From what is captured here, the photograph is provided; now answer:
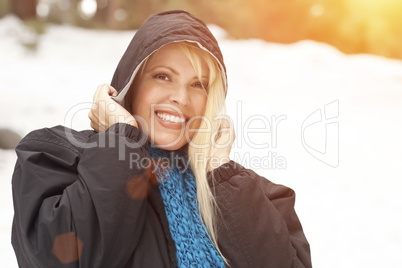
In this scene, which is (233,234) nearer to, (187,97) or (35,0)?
(187,97)

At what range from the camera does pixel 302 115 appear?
395 centimetres

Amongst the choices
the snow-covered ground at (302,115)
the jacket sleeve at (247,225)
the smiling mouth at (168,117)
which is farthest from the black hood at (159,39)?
the snow-covered ground at (302,115)

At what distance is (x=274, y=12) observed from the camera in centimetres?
464

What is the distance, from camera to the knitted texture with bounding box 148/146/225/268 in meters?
1.25

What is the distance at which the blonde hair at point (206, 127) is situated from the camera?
1.33m

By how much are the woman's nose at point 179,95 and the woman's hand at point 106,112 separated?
182 millimetres

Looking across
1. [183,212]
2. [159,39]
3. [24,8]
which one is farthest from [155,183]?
[24,8]

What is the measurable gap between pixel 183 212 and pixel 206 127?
0.35 meters

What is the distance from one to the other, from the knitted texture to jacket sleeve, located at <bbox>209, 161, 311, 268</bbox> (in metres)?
0.07

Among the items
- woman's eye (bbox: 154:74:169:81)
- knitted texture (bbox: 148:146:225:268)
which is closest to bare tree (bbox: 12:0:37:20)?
woman's eye (bbox: 154:74:169:81)

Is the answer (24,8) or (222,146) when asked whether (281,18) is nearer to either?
(24,8)

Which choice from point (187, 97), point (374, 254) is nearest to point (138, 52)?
point (187, 97)

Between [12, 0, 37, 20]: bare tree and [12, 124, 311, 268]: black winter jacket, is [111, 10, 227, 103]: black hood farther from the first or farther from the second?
[12, 0, 37, 20]: bare tree

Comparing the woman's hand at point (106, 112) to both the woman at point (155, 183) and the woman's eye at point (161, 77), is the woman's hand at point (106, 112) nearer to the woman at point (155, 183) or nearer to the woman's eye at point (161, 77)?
the woman at point (155, 183)
